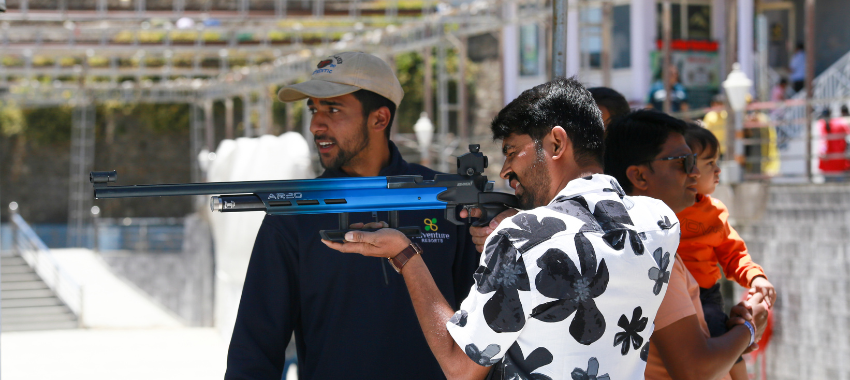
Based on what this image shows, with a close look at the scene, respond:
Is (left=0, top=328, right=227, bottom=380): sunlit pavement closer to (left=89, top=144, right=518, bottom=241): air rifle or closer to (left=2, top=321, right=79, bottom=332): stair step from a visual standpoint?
(left=2, top=321, right=79, bottom=332): stair step

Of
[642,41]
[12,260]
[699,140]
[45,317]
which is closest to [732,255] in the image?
[699,140]

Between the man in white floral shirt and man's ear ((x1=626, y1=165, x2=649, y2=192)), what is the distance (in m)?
0.54

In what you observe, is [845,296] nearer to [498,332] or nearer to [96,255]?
[498,332]

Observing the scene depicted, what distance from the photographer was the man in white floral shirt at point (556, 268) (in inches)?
64.0

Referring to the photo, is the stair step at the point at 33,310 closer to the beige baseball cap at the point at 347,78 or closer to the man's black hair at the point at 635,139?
the beige baseball cap at the point at 347,78

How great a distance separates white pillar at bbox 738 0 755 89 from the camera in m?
14.5

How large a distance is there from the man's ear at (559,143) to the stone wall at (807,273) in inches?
303

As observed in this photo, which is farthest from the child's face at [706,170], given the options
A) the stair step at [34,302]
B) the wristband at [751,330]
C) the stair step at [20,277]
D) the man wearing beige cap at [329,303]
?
the stair step at [20,277]

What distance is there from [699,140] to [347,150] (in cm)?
122

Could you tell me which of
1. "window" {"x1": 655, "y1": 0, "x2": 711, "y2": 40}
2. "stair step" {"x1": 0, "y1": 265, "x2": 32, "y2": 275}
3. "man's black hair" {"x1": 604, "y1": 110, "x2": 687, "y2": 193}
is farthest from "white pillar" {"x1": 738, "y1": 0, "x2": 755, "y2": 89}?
"stair step" {"x1": 0, "y1": 265, "x2": 32, "y2": 275}

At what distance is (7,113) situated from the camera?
29.7 meters

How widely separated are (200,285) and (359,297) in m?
14.3

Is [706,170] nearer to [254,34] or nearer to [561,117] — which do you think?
[561,117]

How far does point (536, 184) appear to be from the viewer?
71.1 inches
